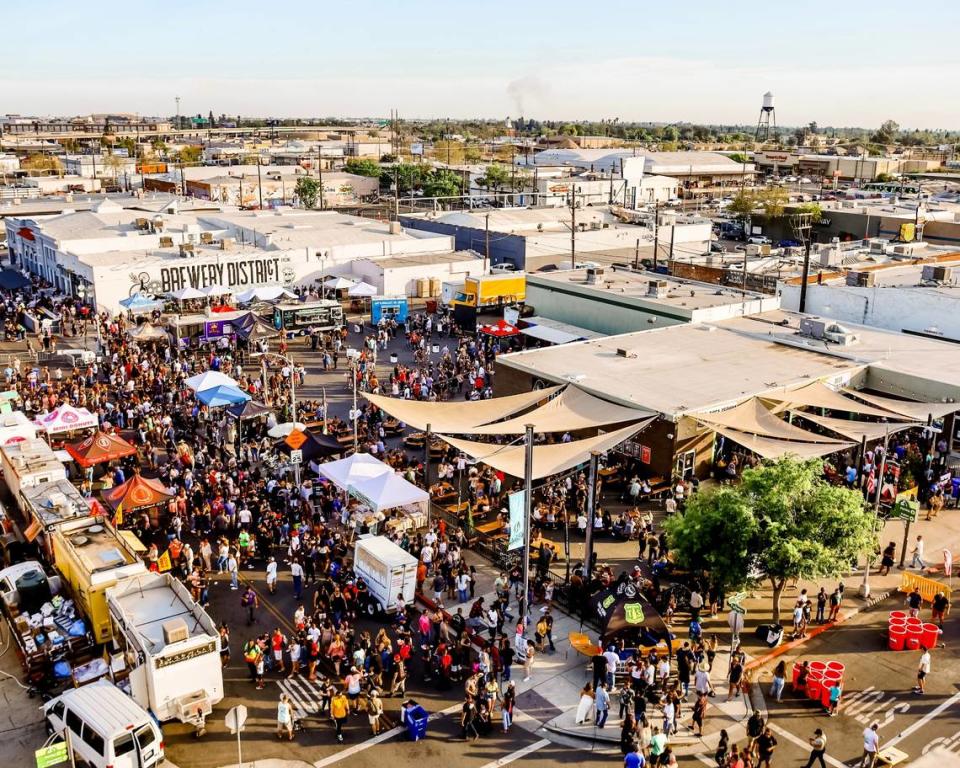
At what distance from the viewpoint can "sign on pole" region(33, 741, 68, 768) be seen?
41.5ft

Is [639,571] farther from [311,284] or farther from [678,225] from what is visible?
[678,225]

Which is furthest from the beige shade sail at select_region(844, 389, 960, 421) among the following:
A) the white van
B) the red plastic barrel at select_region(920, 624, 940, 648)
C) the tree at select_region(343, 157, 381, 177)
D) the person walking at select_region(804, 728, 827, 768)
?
the tree at select_region(343, 157, 381, 177)

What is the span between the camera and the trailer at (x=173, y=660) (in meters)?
13.7

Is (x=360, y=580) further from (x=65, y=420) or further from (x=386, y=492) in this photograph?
(x=65, y=420)

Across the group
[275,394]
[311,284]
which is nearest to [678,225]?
[311,284]

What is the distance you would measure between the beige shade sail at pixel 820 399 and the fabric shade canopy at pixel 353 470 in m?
10.7

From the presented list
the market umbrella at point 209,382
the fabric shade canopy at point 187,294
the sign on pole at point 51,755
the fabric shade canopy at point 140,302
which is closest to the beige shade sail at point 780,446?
the sign on pole at point 51,755

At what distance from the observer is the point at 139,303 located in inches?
1553

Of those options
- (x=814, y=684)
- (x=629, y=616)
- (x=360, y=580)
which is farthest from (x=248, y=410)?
(x=814, y=684)

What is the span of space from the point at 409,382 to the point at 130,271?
60.4ft

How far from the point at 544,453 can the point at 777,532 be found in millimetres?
5709

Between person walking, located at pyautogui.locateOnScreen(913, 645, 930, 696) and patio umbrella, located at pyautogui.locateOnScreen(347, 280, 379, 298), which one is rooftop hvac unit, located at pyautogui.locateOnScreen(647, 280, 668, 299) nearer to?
patio umbrella, located at pyautogui.locateOnScreen(347, 280, 379, 298)

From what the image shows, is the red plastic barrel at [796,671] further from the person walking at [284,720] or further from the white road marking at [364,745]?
the person walking at [284,720]

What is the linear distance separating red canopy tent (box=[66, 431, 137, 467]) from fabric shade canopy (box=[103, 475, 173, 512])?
98.4 inches
